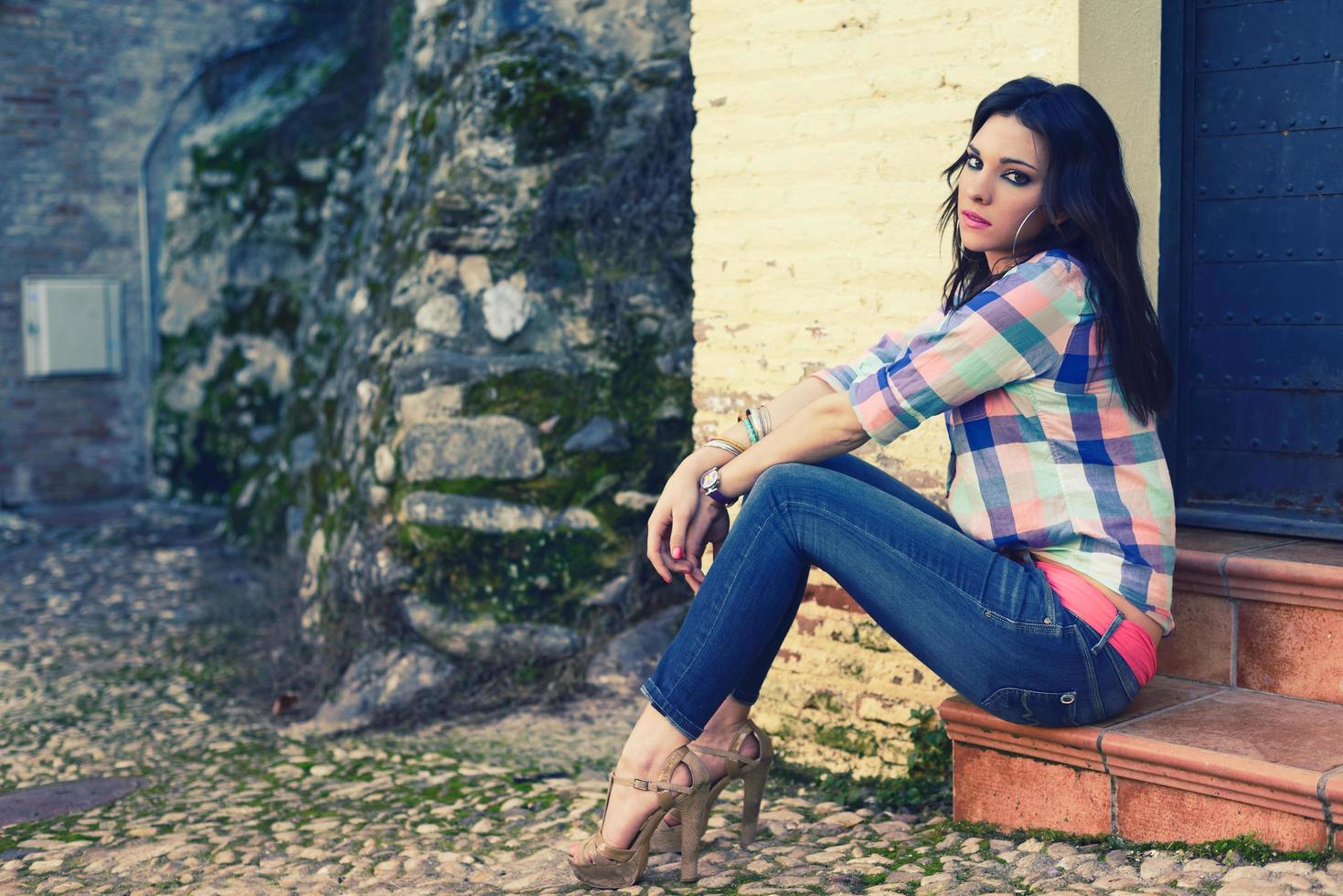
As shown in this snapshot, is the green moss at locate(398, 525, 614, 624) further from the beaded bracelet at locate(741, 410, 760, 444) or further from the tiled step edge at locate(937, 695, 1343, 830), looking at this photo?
the tiled step edge at locate(937, 695, 1343, 830)

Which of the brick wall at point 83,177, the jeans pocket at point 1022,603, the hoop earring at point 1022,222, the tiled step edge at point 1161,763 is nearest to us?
the tiled step edge at point 1161,763

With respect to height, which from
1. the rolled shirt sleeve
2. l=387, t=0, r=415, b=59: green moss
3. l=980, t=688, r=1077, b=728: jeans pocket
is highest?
l=387, t=0, r=415, b=59: green moss

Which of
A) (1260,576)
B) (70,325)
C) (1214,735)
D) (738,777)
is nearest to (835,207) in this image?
(1260,576)

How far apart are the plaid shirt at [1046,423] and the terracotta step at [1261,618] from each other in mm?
341

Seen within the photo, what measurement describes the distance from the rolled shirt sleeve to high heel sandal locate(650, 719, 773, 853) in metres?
0.73

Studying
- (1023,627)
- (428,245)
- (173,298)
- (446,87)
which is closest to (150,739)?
(428,245)

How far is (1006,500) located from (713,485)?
1.89ft

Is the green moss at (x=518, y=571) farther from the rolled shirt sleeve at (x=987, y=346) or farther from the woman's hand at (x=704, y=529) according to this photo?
the rolled shirt sleeve at (x=987, y=346)

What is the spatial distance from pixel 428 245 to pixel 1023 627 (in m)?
3.04

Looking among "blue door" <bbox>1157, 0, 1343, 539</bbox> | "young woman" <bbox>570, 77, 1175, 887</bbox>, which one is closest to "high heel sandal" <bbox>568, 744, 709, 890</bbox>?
"young woman" <bbox>570, 77, 1175, 887</bbox>

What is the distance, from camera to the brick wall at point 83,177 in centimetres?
880

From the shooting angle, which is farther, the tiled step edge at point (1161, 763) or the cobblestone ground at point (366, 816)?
the cobblestone ground at point (366, 816)

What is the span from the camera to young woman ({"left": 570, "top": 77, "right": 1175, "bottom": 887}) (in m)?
2.51

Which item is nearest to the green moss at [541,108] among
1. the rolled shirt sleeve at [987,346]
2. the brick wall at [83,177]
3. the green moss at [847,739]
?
the green moss at [847,739]
